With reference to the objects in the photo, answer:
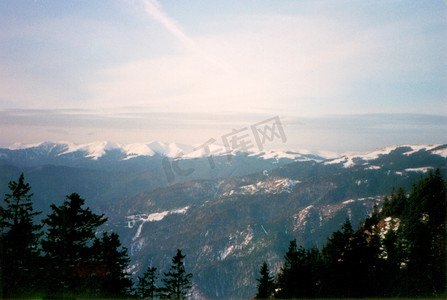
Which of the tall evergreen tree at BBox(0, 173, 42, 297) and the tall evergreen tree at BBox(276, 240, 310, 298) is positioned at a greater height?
the tall evergreen tree at BBox(0, 173, 42, 297)

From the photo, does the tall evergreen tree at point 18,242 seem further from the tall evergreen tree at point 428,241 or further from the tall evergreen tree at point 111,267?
the tall evergreen tree at point 428,241

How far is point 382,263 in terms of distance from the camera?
1905 inches

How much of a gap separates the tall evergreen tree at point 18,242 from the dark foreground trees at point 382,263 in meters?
28.2

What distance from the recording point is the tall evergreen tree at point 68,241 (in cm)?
3152

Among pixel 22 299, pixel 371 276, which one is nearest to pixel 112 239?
pixel 22 299

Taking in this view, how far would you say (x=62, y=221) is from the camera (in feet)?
107

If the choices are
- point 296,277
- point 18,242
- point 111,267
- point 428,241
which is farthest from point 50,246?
point 428,241

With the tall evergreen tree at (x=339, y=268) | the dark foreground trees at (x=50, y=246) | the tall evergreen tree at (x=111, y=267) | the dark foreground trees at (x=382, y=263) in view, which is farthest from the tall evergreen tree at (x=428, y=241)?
the dark foreground trees at (x=50, y=246)

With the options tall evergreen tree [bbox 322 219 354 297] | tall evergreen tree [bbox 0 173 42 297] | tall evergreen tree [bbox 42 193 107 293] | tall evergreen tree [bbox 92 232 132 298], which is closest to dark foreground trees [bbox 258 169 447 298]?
tall evergreen tree [bbox 322 219 354 297]

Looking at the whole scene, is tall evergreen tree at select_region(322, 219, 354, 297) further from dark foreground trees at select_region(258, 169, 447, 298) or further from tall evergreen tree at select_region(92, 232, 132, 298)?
tall evergreen tree at select_region(92, 232, 132, 298)

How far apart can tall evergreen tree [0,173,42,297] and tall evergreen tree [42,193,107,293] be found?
126cm

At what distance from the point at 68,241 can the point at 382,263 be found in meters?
40.3

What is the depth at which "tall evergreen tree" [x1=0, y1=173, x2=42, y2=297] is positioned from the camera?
2905cm

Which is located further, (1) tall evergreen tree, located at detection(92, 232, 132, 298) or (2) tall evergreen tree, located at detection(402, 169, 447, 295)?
(2) tall evergreen tree, located at detection(402, 169, 447, 295)
